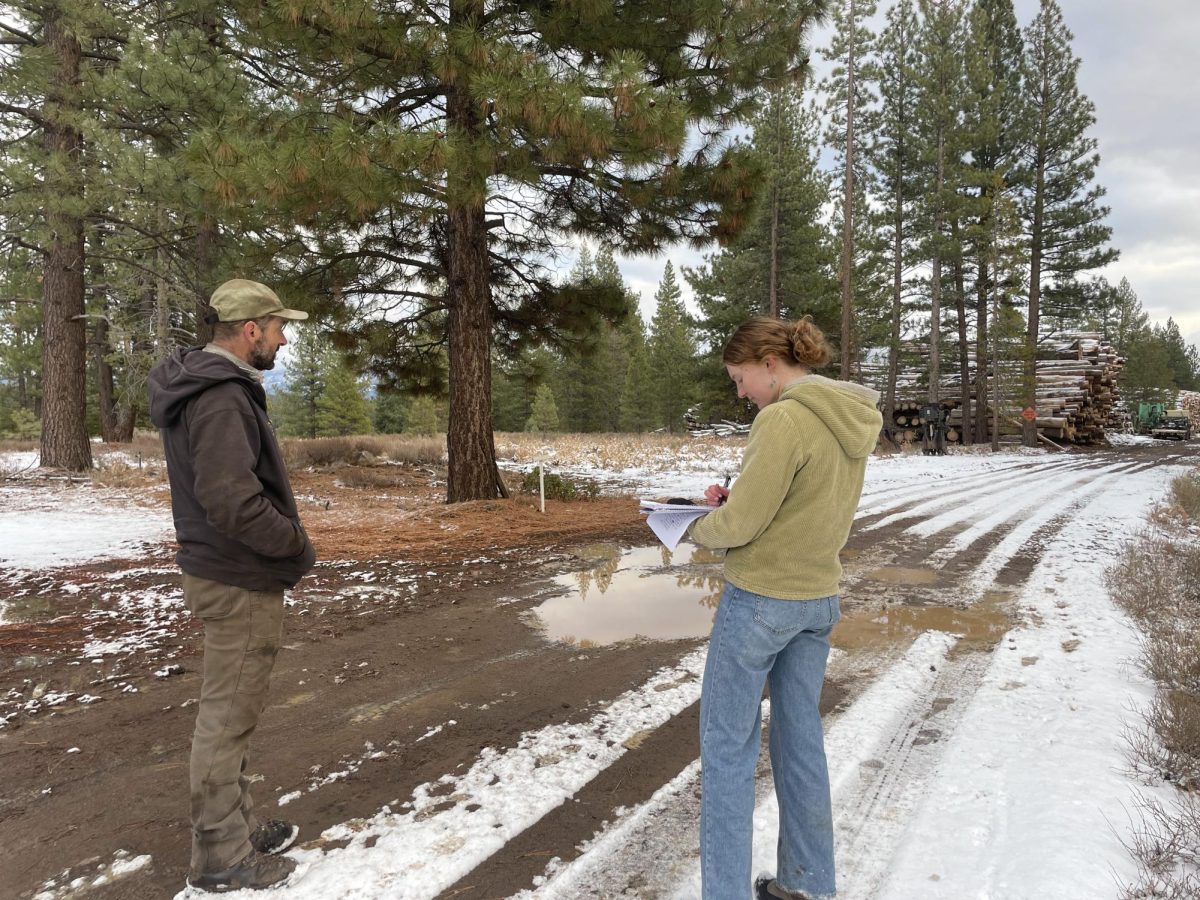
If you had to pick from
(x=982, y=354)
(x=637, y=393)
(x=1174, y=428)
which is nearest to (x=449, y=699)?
(x=982, y=354)

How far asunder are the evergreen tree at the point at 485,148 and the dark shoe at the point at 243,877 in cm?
609

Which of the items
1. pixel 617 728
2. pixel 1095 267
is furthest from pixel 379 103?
pixel 1095 267

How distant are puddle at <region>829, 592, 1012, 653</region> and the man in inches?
140

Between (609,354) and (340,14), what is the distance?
4703cm

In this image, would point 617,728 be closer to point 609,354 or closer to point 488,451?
point 488,451

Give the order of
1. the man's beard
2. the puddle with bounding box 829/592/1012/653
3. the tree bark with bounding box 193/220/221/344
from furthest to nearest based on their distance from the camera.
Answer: the tree bark with bounding box 193/220/221/344 < the puddle with bounding box 829/592/1012/653 < the man's beard

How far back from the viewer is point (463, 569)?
21.7 ft

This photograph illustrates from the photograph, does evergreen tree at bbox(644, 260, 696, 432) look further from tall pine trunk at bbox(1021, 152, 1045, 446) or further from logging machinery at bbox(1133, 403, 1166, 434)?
logging machinery at bbox(1133, 403, 1166, 434)

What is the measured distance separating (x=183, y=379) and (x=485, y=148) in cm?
569

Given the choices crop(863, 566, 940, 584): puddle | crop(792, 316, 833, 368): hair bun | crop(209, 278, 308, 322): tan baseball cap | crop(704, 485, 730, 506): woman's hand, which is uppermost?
crop(209, 278, 308, 322): tan baseball cap

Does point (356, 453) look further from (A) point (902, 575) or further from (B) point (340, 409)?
(B) point (340, 409)

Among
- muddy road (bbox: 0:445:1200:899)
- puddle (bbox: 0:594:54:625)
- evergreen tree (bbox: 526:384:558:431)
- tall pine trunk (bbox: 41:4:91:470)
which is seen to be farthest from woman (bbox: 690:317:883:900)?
evergreen tree (bbox: 526:384:558:431)

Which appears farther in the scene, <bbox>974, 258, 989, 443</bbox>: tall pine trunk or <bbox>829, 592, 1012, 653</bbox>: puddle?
<bbox>974, 258, 989, 443</bbox>: tall pine trunk

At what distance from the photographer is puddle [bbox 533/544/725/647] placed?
4.91 metres
